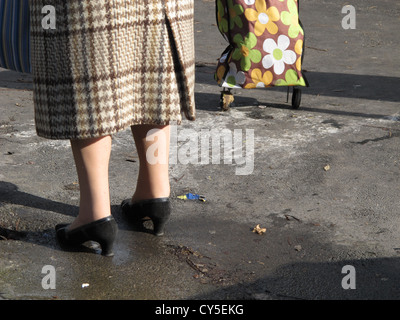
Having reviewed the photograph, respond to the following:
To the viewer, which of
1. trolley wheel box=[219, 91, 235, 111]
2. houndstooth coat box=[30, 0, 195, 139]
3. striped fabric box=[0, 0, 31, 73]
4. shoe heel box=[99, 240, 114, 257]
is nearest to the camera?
houndstooth coat box=[30, 0, 195, 139]

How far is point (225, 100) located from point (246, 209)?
1.73m

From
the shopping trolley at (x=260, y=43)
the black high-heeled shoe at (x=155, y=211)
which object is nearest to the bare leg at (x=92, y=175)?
the black high-heeled shoe at (x=155, y=211)

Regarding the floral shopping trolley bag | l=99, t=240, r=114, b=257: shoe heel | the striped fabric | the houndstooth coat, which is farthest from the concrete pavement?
the striped fabric

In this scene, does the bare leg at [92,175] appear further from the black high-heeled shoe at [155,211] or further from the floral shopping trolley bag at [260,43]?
the floral shopping trolley bag at [260,43]

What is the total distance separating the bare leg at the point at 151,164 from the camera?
3346mm

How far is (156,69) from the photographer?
3154 mm

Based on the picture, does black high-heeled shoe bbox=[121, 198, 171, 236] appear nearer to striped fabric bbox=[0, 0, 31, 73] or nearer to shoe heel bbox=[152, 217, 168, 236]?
shoe heel bbox=[152, 217, 168, 236]

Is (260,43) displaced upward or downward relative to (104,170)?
upward

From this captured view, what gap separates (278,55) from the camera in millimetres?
5078

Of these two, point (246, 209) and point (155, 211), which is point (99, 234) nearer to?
point (155, 211)

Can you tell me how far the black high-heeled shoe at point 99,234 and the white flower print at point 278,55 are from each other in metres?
2.23

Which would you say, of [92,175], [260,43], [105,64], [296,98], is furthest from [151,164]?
[296,98]

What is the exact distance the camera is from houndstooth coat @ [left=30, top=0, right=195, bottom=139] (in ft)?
9.62

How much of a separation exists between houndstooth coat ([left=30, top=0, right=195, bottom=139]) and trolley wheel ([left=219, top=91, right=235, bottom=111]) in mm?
2201
